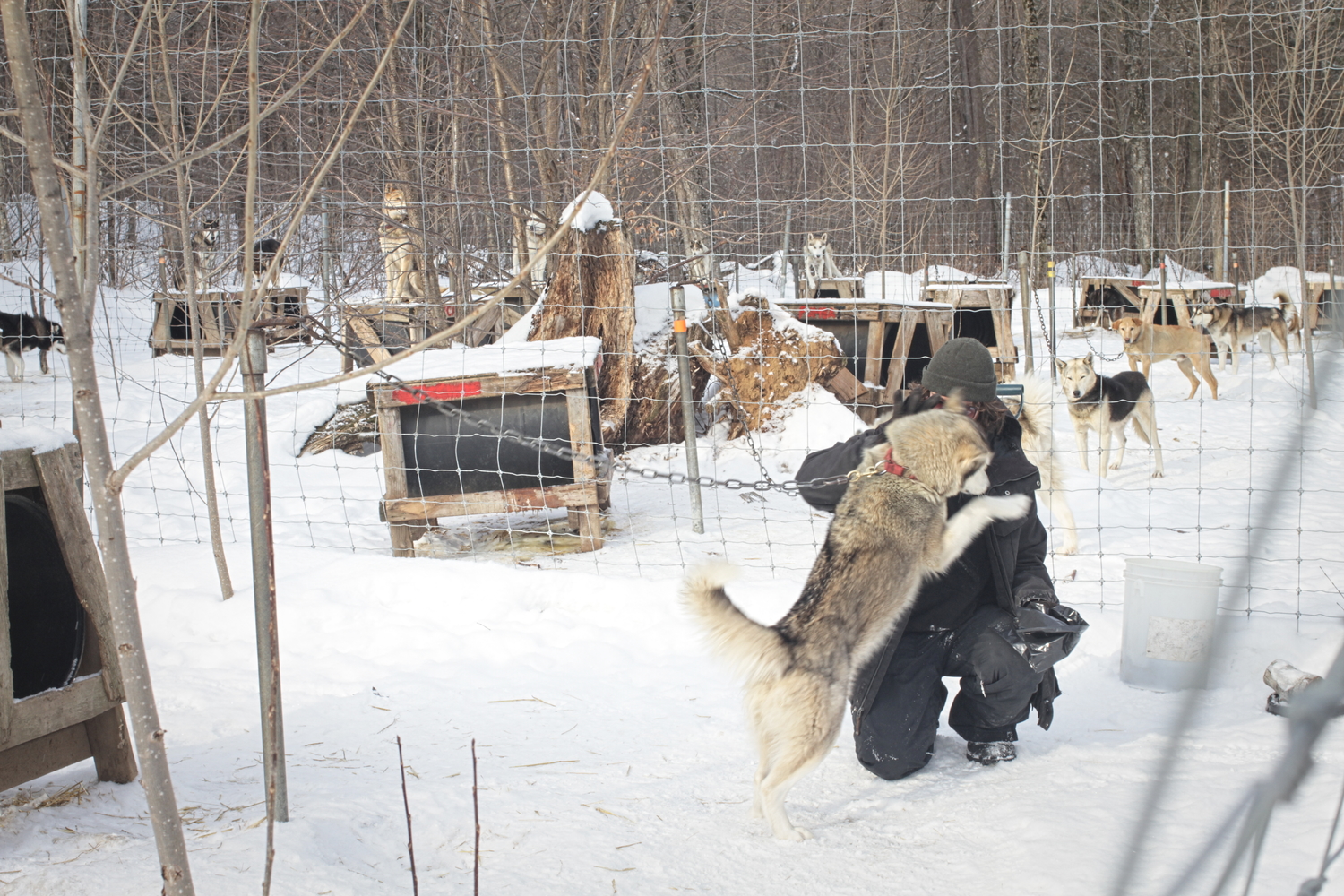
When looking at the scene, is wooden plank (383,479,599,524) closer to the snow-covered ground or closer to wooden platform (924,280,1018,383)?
the snow-covered ground

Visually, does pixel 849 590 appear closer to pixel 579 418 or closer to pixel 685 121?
pixel 579 418

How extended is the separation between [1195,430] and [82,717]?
9348 millimetres

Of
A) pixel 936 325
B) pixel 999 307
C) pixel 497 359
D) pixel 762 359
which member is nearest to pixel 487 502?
pixel 497 359

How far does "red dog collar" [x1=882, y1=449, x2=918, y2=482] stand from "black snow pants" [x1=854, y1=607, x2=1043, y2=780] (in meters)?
0.53

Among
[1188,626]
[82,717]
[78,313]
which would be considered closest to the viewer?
[78,313]

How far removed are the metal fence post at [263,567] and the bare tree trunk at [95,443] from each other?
0.76 meters

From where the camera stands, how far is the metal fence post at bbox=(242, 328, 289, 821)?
7.09ft

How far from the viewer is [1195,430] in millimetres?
9008

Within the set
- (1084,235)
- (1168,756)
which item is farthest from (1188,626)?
(1084,235)

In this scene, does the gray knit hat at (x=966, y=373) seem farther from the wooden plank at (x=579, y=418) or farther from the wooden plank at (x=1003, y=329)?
the wooden plank at (x=1003, y=329)

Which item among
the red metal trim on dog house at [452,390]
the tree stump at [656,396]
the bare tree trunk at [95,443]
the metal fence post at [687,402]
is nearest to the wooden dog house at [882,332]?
the tree stump at [656,396]

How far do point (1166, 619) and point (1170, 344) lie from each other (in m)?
8.05

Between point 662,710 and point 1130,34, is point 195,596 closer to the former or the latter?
point 662,710

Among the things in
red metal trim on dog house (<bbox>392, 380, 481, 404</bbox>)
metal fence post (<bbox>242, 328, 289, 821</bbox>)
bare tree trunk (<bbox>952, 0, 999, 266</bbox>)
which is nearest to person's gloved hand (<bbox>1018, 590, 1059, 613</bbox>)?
metal fence post (<bbox>242, 328, 289, 821</bbox>)
